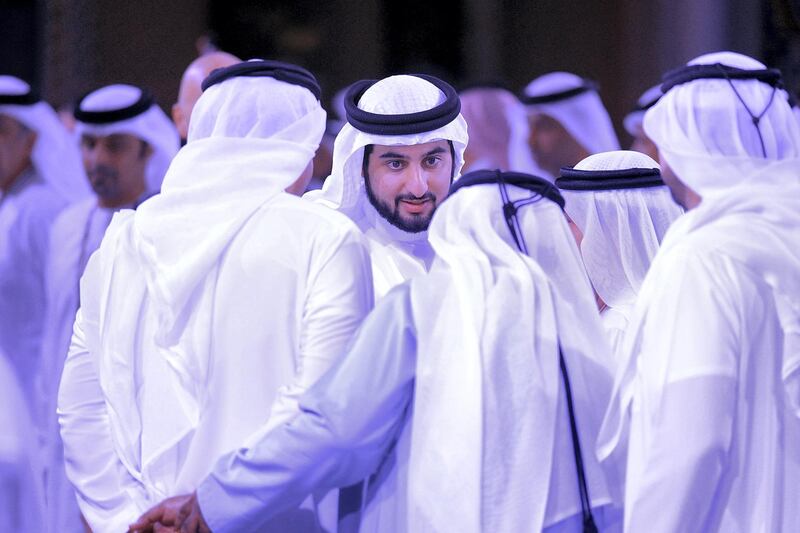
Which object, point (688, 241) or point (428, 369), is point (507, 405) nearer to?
point (428, 369)

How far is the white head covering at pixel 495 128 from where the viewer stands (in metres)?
7.98

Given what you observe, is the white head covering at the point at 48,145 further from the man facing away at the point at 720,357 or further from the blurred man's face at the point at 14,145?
the man facing away at the point at 720,357

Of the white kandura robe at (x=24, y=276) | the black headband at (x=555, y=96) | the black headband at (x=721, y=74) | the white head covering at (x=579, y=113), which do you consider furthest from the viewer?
the black headband at (x=555, y=96)

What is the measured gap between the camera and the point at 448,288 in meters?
3.37

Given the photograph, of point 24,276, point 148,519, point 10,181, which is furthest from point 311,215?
point 10,181

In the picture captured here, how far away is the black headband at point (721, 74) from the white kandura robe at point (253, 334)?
3.00 feet

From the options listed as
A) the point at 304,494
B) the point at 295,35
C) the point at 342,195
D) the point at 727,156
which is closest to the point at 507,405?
the point at 304,494

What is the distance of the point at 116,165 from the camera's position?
6.20 metres

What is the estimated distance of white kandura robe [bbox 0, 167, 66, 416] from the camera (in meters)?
5.94

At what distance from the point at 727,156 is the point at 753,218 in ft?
0.57

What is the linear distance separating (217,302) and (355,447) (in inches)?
25.5

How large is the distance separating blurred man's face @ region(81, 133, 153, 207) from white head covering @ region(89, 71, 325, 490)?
→ 2128mm

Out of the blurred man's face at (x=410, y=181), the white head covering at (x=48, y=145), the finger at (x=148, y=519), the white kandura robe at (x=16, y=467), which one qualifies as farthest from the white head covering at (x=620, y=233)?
the white head covering at (x=48, y=145)

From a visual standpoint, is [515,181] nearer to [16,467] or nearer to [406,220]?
[406,220]
